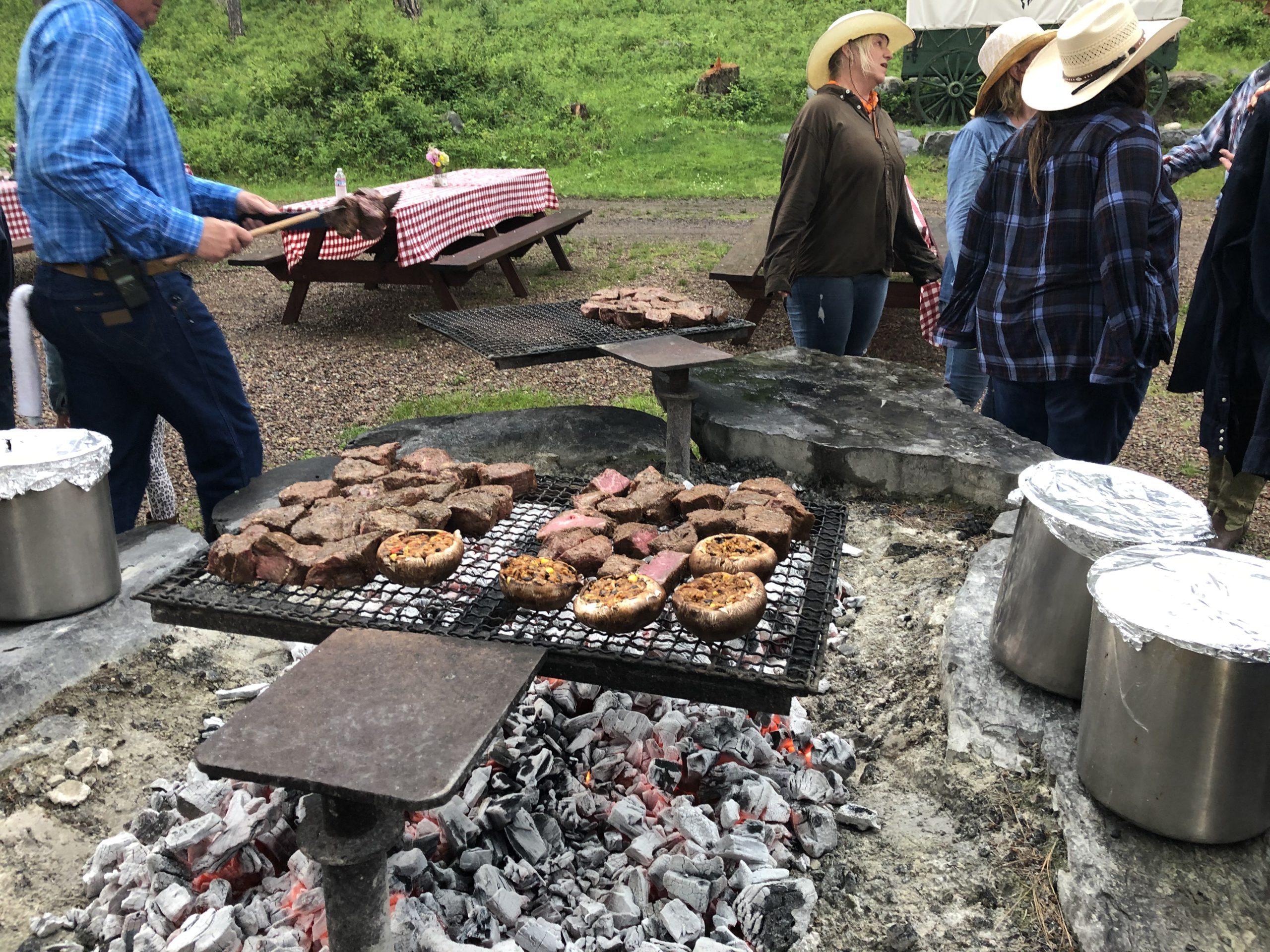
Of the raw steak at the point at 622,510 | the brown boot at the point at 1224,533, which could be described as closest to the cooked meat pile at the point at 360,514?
the raw steak at the point at 622,510

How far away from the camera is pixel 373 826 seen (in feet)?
6.05

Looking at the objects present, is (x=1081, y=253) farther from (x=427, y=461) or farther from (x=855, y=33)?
(x=427, y=461)

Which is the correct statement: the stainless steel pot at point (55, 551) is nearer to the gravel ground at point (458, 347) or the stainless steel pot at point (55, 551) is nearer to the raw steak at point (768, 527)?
the gravel ground at point (458, 347)

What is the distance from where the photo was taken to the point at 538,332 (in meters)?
4.59

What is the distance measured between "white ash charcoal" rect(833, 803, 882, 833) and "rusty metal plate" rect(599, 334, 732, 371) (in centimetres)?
197

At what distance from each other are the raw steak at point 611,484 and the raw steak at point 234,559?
1.01m

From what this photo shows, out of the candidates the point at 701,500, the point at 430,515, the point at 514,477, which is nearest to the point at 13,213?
the point at 514,477

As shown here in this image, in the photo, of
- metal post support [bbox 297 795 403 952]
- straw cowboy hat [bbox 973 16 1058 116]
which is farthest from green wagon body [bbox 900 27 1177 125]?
metal post support [bbox 297 795 403 952]

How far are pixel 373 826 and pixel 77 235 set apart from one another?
2.70m

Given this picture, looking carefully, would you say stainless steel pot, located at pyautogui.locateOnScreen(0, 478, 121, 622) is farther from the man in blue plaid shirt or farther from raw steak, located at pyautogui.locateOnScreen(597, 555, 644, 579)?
raw steak, located at pyautogui.locateOnScreen(597, 555, 644, 579)

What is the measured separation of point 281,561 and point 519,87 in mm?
19349

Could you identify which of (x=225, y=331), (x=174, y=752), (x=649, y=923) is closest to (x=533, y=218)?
(x=225, y=331)

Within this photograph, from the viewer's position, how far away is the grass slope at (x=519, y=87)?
16438 mm

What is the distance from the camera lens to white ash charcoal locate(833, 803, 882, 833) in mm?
2506
